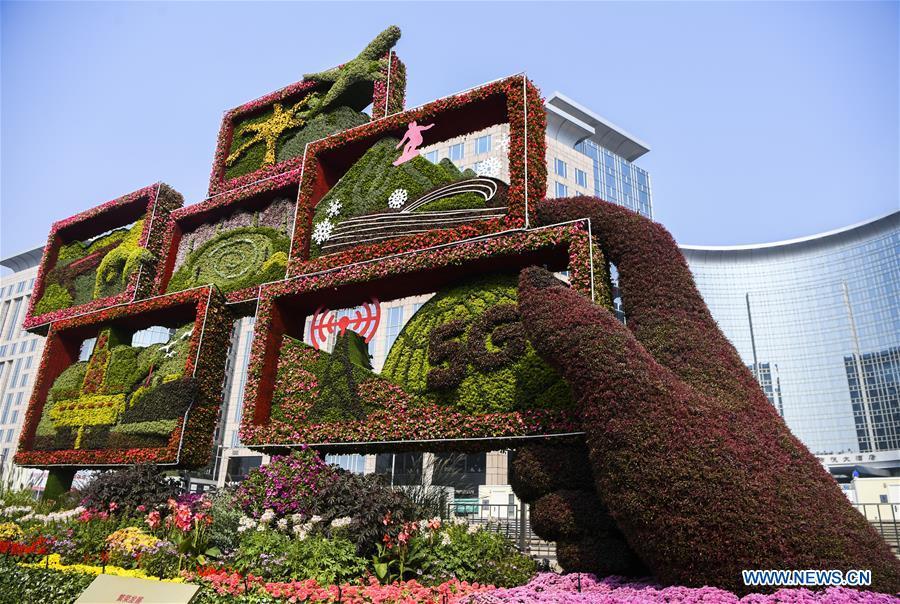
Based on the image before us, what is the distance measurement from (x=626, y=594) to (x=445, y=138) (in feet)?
35.4

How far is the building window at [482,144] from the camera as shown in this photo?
3925 centimetres

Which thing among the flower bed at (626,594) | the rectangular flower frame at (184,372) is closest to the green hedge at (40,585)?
the rectangular flower frame at (184,372)

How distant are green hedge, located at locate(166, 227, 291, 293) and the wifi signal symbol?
5.81 ft

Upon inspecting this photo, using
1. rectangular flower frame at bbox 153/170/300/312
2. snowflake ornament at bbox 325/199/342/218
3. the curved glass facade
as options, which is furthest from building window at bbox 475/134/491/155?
the curved glass facade

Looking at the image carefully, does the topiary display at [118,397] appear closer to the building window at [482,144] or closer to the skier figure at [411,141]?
the skier figure at [411,141]

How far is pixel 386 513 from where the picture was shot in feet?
30.4

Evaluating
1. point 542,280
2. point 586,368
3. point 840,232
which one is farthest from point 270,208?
point 840,232

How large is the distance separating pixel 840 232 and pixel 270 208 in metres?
84.3

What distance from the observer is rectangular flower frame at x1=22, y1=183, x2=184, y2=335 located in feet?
59.3

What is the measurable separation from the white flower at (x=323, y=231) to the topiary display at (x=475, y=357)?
3.47 meters

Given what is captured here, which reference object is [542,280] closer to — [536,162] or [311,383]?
[536,162]

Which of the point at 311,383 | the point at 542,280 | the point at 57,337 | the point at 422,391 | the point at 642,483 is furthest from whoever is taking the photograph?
the point at 57,337

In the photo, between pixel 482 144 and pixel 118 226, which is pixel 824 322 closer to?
pixel 482 144

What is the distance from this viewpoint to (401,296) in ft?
44.9
